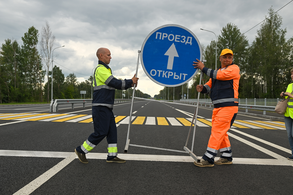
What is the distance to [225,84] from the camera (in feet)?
10.5

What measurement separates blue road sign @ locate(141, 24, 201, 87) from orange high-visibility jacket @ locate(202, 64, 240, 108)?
38 centimetres

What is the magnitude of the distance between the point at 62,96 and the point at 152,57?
88.4 metres

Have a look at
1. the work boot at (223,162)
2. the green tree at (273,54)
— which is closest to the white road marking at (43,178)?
the work boot at (223,162)

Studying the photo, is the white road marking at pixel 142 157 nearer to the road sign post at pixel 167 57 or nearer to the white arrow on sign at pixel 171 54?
the road sign post at pixel 167 57

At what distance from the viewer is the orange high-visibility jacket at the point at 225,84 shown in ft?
10.2

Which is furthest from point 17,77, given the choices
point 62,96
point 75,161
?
point 75,161

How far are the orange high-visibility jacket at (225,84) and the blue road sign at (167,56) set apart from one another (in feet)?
1.24

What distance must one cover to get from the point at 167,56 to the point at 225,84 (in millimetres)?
1094

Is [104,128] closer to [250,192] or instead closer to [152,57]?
[152,57]

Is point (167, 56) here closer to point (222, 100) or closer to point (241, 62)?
point (222, 100)

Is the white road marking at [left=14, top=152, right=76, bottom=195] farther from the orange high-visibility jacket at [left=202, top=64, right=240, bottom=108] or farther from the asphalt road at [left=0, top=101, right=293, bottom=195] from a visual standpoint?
the orange high-visibility jacket at [left=202, top=64, right=240, bottom=108]

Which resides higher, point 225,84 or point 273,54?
point 273,54

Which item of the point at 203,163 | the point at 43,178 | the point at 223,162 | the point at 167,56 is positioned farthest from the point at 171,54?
the point at 43,178

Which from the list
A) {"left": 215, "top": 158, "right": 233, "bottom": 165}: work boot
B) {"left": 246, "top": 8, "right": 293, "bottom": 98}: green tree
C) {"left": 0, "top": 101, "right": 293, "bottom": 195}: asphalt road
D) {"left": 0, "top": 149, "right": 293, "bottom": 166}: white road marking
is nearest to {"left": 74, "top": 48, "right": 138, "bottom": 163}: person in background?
{"left": 0, "top": 101, "right": 293, "bottom": 195}: asphalt road
